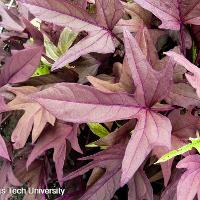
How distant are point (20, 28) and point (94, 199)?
19.8 inches

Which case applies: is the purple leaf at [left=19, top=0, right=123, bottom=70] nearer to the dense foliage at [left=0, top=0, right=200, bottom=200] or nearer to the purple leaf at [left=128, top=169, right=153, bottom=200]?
the dense foliage at [left=0, top=0, right=200, bottom=200]

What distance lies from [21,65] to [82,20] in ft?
0.57

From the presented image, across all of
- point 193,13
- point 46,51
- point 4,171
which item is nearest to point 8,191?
point 4,171

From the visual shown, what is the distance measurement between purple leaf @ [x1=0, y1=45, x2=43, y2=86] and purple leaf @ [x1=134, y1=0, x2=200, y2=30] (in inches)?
10.6

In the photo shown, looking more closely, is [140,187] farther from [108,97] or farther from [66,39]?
[66,39]

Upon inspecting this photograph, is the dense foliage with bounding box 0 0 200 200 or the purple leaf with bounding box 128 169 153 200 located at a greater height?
the dense foliage with bounding box 0 0 200 200

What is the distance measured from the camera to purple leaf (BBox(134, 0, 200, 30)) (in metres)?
0.80

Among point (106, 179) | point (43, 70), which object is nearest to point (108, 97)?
point (106, 179)

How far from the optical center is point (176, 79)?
0.84 m

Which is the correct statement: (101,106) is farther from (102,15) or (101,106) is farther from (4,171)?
(4,171)

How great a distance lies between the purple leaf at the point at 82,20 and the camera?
2.59 ft

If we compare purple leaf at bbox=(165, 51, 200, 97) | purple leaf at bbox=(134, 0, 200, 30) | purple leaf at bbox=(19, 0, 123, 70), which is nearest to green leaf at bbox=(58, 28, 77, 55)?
purple leaf at bbox=(19, 0, 123, 70)

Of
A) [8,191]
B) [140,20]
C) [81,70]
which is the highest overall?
[140,20]

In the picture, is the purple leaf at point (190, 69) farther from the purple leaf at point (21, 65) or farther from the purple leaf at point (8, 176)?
the purple leaf at point (8, 176)
